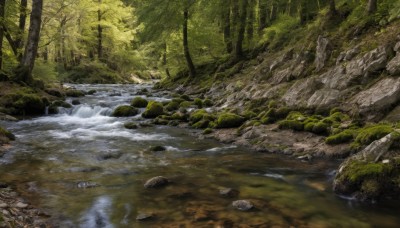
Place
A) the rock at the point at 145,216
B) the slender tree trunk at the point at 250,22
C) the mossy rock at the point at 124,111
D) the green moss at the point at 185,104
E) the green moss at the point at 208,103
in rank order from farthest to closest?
the slender tree trunk at the point at 250,22
the green moss at the point at 208,103
the green moss at the point at 185,104
the mossy rock at the point at 124,111
the rock at the point at 145,216

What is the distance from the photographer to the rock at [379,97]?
10.5 meters

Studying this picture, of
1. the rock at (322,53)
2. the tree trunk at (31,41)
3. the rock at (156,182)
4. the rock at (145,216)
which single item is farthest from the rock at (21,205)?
the tree trunk at (31,41)

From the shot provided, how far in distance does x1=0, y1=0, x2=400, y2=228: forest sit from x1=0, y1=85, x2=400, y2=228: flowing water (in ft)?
0.13

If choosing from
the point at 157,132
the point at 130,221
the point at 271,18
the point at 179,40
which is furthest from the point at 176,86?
the point at 130,221

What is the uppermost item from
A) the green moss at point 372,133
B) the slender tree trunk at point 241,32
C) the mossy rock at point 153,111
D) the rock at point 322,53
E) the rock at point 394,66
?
the slender tree trunk at point 241,32

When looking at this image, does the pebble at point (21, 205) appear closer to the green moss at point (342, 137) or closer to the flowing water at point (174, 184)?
the flowing water at point (174, 184)

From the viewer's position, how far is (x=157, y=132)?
14.8 m

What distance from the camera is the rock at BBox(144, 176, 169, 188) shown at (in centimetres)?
794

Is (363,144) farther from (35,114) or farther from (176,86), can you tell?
(176,86)

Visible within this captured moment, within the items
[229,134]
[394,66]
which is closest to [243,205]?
[229,134]

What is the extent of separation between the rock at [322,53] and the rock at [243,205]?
9.60m

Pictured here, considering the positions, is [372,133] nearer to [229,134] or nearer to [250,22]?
[229,134]

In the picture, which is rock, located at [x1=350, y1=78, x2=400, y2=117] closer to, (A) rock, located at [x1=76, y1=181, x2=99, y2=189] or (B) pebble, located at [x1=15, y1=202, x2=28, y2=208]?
(A) rock, located at [x1=76, y1=181, x2=99, y2=189]

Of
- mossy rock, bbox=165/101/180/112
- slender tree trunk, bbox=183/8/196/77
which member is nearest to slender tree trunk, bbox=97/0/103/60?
slender tree trunk, bbox=183/8/196/77
